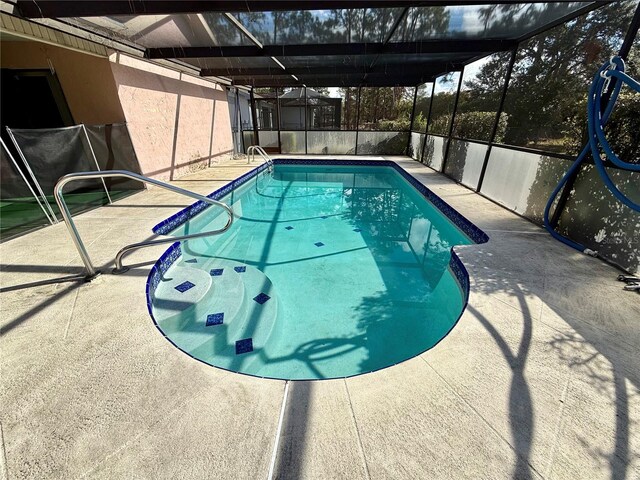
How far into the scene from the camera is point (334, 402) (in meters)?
1.57

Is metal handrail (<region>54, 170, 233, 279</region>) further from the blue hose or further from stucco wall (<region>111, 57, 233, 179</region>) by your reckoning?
stucco wall (<region>111, 57, 233, 179</region>)

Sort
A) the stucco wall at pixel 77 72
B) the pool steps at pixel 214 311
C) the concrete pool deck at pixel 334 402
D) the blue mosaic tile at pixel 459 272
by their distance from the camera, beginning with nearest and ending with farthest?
the concrete pool deck at pixel 334 402 < the pool steps at pixel 214 311 < the blue mosaic tile at pixel 459 272 < the stucco wall at pixel 77 72

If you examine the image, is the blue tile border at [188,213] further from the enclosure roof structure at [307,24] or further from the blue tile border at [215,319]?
the enclosure roof structure at [307,24]

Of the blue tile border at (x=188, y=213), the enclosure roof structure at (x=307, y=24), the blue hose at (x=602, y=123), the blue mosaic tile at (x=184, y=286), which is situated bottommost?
the blue mosaic tile at (x=184, y=286)

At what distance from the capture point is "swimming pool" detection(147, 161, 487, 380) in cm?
266

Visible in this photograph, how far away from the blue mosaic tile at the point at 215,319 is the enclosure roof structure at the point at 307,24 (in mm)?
3366

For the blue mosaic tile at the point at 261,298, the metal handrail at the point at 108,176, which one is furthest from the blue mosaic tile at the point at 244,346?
the metal handrail at the point at 108,176

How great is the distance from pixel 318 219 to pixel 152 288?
371 centimetres

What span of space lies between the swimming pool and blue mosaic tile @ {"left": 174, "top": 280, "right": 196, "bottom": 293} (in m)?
0.03

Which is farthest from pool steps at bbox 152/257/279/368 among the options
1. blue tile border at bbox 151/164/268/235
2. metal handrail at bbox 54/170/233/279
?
blue tile border at bbox 151/164/268/235

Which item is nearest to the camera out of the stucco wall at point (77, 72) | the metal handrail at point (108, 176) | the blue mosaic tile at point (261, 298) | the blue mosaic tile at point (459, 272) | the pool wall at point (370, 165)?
the metal handrail at point (108, 176)

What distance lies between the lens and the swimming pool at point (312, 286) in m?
2.66

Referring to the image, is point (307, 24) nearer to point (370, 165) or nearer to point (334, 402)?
point (334, 402)

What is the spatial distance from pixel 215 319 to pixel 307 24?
4.72 metres
